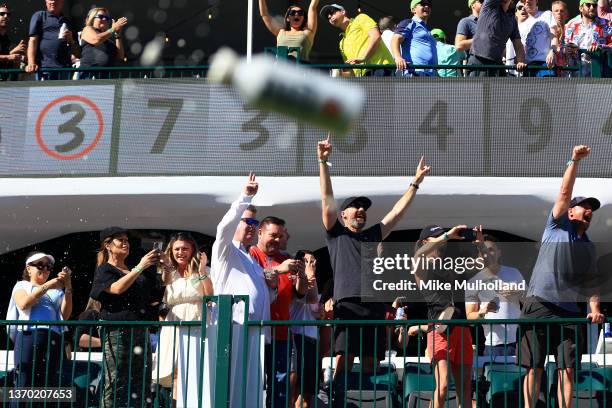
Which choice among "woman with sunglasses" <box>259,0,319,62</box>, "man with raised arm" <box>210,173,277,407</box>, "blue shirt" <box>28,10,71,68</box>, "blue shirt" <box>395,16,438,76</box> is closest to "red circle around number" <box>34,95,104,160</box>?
"blue shirt" <box>28,10,71,68</box>

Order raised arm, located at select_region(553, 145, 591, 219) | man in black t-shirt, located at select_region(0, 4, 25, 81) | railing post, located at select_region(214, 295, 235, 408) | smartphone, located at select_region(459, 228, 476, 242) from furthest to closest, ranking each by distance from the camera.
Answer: man in black t-shirt, located at select_region(0, 4, 25, 81)
smartphone, located at select_region(459, 228, 476, 242)
raised arm, located at select_region(553, 145, 591, 219)
railing post, located at select_region(214, 295, 235, 408)

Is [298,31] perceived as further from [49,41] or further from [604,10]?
[604,10]

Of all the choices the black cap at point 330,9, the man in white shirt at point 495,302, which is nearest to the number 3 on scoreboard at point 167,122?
the black cap at point 330,9

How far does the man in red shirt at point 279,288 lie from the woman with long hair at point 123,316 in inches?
33.9

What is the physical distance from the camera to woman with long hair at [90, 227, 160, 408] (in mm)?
8602

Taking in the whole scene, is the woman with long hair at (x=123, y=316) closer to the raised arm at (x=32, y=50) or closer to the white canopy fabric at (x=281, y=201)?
the white canopy fabric at (x=281, y=201)

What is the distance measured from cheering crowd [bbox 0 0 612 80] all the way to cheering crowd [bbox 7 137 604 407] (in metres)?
2.92

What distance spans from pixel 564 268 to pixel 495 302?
68cm

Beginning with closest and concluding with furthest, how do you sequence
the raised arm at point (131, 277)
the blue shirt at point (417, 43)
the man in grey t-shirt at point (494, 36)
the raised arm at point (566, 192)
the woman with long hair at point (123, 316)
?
the woman with long hair at point (123, 316) < the raised arm at point (131, 277) < the raised arm at point (566, 192) < the man in grey t-shirt at point (494, 36) < the blue shirt at point (417, 43)

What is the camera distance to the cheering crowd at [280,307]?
27.7 feet

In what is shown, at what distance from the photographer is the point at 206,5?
60.6 feet

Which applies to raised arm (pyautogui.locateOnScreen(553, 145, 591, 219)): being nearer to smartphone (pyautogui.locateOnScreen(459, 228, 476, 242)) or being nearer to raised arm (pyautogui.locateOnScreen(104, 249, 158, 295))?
smartphone (pyautogui.locateOnScreen(459, 228, 476, 242))

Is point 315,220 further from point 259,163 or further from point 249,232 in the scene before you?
point 249,232

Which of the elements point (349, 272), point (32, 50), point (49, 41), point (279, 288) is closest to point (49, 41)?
point (49, 41)
